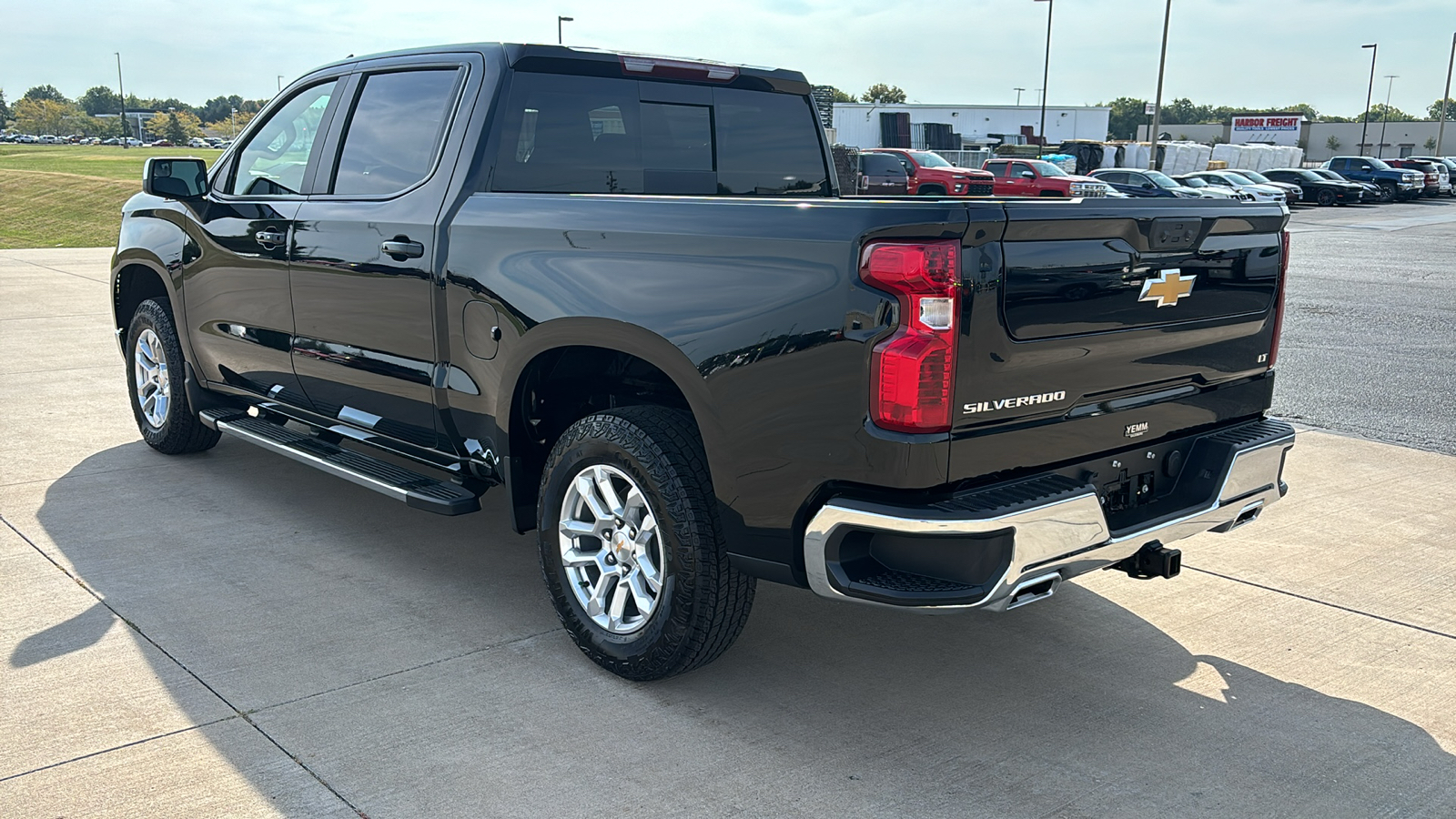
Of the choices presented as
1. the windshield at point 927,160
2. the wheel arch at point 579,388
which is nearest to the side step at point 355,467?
the wheel arch at point 579,388

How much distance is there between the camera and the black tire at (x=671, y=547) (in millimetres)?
3494

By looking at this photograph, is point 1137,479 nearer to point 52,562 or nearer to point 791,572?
point 791,572

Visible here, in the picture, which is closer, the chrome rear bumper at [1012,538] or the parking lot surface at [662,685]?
the chrome rear bumper at [1012,538]

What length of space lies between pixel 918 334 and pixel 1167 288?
0.99 meters

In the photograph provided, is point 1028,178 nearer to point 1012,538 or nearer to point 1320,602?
point 1320,602

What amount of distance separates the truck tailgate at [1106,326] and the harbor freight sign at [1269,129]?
91.0 m

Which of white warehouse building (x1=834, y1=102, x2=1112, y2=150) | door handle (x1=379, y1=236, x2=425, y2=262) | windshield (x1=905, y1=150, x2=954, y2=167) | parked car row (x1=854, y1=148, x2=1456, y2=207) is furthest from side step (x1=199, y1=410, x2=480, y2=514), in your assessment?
white warehouse building (x1=834, y1=102, x2=1112, y2=150)

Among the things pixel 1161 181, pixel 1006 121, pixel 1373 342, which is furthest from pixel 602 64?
pixel 1006 121

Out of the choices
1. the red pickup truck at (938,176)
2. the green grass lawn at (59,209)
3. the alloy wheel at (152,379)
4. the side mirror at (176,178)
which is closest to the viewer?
the side mirror at (176,178)

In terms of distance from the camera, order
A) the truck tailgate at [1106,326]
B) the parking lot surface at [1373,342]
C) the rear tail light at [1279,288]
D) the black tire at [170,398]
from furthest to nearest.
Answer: the parking lot surface at [1373,342] → the black tire at [170,398] → the rear tail light at [1279,288] → the truck tailgate at [1106,326]

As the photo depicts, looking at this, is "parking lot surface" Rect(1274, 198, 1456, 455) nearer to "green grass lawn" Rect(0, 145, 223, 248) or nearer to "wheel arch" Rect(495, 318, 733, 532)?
"wheel arch" Rect(495, 318, 733, 532)

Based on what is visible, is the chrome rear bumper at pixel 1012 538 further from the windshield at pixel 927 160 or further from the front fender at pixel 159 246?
the windshield at pixel 927 160

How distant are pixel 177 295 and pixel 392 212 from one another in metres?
2.14

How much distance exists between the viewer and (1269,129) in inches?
3450
